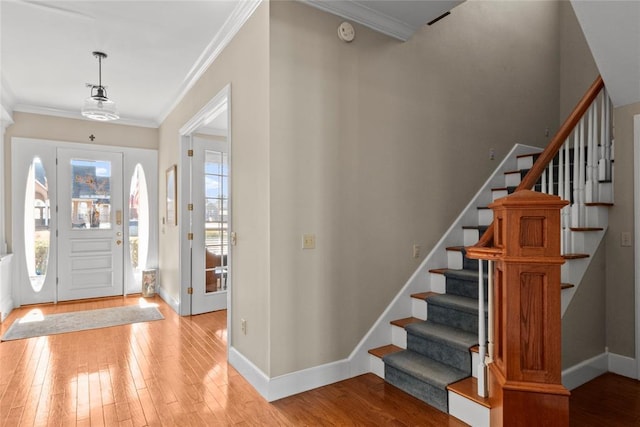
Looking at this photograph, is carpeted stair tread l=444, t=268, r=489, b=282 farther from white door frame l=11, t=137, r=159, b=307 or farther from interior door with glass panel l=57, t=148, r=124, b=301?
interior door with glass panel l=57, t=148, r=124, b=301

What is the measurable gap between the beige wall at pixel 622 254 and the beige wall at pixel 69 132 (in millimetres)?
5986

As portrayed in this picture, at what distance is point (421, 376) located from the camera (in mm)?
2445

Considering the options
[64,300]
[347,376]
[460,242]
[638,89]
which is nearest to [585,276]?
[460,242]

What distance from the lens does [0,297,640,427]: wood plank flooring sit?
2.23 metres

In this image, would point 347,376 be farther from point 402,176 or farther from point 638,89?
point 638,89

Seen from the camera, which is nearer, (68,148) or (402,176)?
(402,176)

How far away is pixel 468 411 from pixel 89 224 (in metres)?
5.55

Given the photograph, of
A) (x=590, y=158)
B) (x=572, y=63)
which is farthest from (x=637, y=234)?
(x=572, y=63)

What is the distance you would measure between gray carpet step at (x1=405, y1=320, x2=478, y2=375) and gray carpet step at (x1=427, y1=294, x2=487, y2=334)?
1.7 inches

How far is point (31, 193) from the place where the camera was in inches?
198

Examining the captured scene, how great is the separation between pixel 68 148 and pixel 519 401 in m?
6.15

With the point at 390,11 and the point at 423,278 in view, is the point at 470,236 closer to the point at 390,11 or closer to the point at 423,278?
the point at 423,278

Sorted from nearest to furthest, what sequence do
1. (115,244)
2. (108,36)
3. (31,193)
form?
1. (108,36)
2. (31,193)
3. (115,244)

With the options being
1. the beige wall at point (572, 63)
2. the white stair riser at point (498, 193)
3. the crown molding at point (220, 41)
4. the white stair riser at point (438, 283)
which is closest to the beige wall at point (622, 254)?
the white stair riser at point (498, 193)
